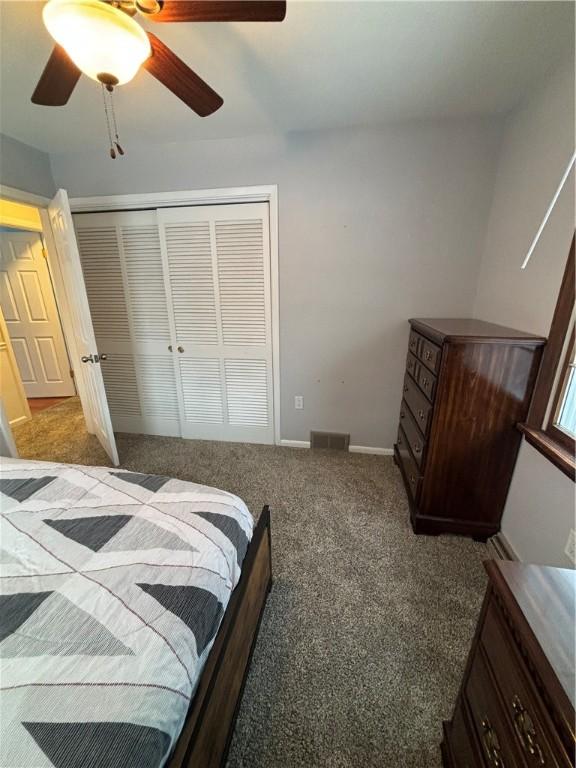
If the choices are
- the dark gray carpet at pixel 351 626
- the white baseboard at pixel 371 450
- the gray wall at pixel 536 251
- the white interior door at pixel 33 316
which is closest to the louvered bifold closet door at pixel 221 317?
the dark gray carpet at pixel 351 626

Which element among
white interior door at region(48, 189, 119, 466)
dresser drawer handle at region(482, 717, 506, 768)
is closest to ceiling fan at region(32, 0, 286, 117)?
white interior door at region(48, 189, 119, 466)

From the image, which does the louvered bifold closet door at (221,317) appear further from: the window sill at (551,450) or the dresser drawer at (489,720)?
the dresser drawer at (489,720)

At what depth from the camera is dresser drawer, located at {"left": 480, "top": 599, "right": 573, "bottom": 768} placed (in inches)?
20.5

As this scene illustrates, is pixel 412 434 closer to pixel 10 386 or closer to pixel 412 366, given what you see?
pixel 412 366

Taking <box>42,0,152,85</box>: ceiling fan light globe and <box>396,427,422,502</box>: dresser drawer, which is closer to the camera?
<box>42,0,152,85</box>: ceiling fan light globe

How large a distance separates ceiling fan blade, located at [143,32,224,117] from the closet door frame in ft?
3.00

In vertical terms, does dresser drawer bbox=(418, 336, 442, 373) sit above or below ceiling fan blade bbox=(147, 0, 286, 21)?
below

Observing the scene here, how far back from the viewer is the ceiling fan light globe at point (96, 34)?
86 cm

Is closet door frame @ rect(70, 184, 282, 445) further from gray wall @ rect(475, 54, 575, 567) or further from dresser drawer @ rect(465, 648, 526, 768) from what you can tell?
dresser drawer @ rect(465, 648, 526, 768)

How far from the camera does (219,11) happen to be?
947mm

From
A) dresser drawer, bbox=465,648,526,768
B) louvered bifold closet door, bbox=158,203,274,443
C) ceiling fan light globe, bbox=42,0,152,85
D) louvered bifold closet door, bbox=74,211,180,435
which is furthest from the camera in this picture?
louvered bifold closet door, bbox=74,211,180,435

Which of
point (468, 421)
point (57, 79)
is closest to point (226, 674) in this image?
point (468, 421)

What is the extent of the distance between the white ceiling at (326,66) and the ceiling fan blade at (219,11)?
40 cm

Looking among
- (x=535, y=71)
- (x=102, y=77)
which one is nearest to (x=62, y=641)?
(x=102, y=77)
